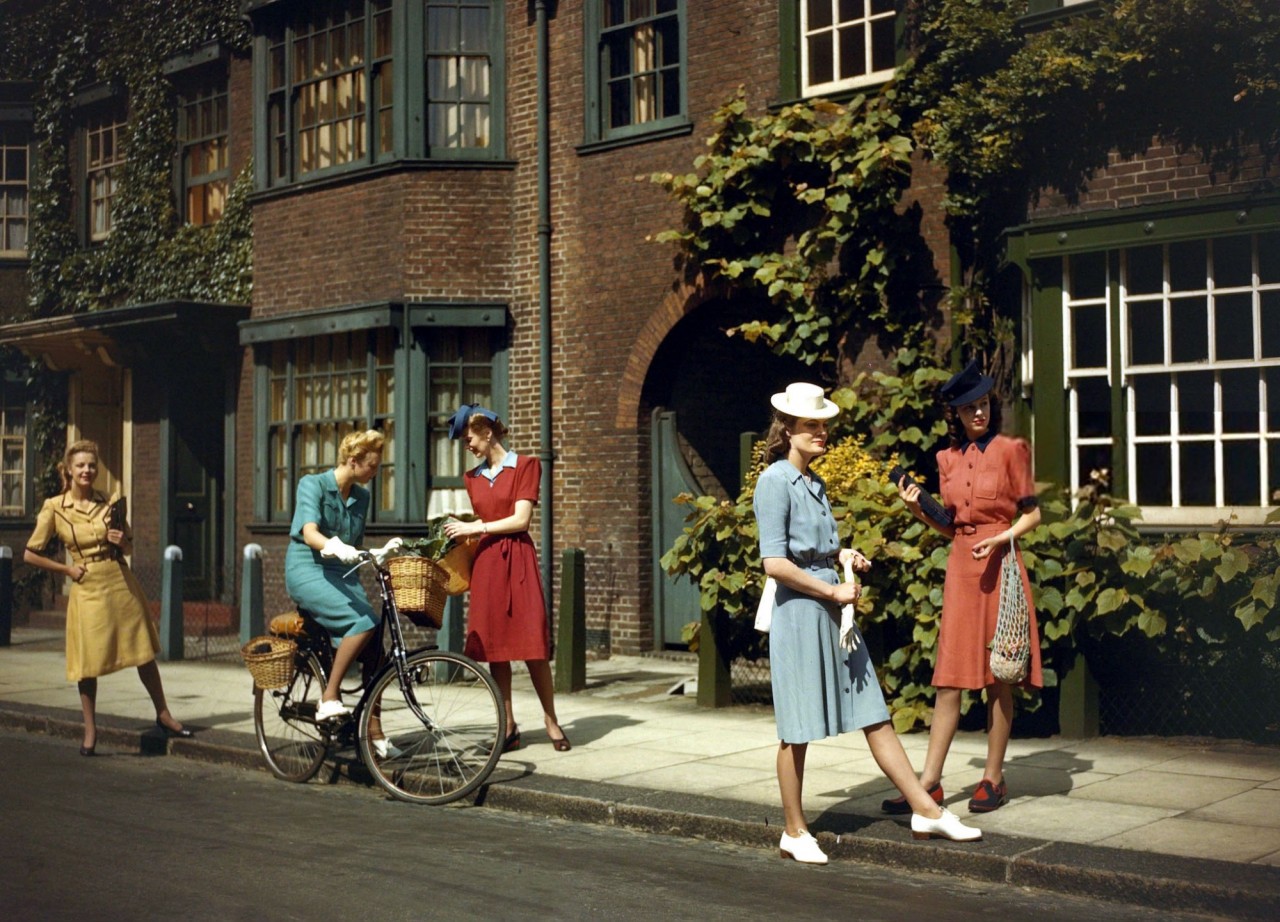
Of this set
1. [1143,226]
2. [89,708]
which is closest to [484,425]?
[89,708]

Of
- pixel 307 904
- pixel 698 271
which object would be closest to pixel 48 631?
pixel 698 271

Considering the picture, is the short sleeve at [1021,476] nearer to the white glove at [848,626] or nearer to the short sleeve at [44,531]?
the white glove at [848,626]

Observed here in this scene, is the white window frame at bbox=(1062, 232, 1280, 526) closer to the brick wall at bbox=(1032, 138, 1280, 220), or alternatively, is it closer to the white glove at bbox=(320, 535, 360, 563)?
the brick wall at bbox=(1032, 138, 1280, 220)

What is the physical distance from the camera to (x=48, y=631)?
65.5ft

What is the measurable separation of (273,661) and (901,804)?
358 centimetres

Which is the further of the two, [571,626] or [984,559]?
[571,626]

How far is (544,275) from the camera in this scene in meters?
15.8

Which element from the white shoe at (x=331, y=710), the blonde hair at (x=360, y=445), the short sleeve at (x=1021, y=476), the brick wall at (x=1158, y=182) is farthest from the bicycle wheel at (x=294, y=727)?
the brick wall at (x=1158, y=182)

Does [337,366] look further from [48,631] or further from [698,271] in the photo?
[48,631]

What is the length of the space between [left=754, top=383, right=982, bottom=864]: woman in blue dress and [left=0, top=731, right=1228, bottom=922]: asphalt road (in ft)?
0.99

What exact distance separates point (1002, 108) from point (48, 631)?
1380 centimetres

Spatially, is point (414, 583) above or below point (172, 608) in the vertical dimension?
above

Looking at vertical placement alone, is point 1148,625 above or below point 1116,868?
above

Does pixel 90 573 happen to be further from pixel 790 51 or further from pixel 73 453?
pixel 790 51
